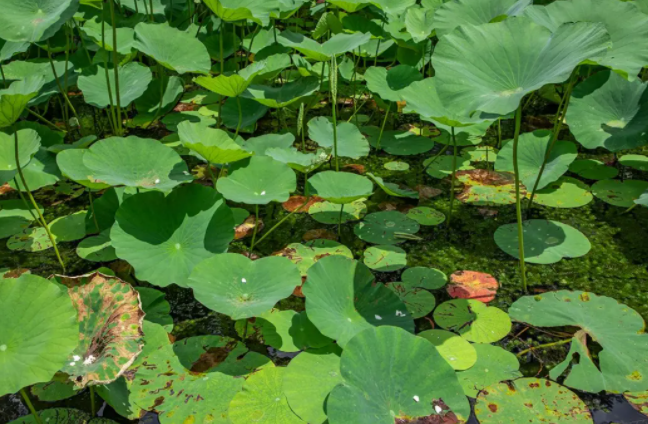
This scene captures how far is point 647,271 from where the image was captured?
2.08 metres

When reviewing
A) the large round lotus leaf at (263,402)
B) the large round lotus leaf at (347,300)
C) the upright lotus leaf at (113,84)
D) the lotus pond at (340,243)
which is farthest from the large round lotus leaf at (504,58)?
the upright lotus leaf at (113,84)

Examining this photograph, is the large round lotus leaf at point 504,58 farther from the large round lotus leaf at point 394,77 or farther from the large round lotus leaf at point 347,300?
the large round lotus leaf at point 394,77

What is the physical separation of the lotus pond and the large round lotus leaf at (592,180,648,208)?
0.01 metres

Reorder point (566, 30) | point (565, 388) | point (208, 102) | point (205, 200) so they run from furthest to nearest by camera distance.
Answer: point (208, 102) < point (205, 200) < point (566, 30) < point (565, 388)

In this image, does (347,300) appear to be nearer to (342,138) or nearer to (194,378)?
(194,378)

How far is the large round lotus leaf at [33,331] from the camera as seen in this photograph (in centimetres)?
127

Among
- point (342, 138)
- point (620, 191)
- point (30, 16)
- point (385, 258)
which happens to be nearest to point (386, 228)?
point (385, 258)

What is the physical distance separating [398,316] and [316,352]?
11.1 inches

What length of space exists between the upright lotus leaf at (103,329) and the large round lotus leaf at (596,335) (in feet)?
3.98

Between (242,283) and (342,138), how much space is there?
3.65 ft

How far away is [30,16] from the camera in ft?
8.05

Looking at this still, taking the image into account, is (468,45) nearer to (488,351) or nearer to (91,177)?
(488,351)

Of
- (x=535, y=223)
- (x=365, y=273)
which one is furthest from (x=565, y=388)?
(x=535, y=223)

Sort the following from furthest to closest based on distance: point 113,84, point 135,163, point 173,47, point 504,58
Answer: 1. point 113,84
2. point 173,47
3. point 135,163
4. point 504,58
